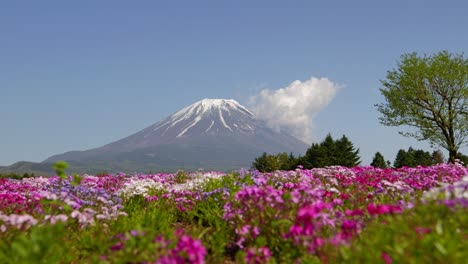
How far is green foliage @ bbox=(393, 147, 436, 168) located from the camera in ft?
248

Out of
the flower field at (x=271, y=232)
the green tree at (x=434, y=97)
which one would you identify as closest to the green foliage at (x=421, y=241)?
the flower field at (x=271, y=232)

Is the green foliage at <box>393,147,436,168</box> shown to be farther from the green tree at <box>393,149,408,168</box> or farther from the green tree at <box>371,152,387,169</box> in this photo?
the green tree at <box>371,152,387,169</box>

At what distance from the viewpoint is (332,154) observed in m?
66.9

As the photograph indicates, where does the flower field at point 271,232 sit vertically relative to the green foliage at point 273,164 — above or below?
below

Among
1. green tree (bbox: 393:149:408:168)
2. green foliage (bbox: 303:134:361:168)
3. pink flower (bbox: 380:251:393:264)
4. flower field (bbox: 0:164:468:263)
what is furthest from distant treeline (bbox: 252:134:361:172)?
pink flower (bbox: 380:251:393:264)

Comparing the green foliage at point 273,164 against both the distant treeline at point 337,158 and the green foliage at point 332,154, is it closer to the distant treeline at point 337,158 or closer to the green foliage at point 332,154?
the distant treeline at point 337,158

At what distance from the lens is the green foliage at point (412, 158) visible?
75.6 metres

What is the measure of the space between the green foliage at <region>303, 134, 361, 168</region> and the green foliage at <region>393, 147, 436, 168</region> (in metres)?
11.9

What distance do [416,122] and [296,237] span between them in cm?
4007

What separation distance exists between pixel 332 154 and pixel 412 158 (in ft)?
61.2

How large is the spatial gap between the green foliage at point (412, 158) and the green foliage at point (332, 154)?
11.9 metres

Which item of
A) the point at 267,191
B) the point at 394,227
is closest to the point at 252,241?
the point at 267,191

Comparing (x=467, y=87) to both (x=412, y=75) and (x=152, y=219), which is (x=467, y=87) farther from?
(x=152, y=219)

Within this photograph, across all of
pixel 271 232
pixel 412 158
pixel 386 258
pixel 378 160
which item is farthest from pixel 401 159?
pixel 386 258
